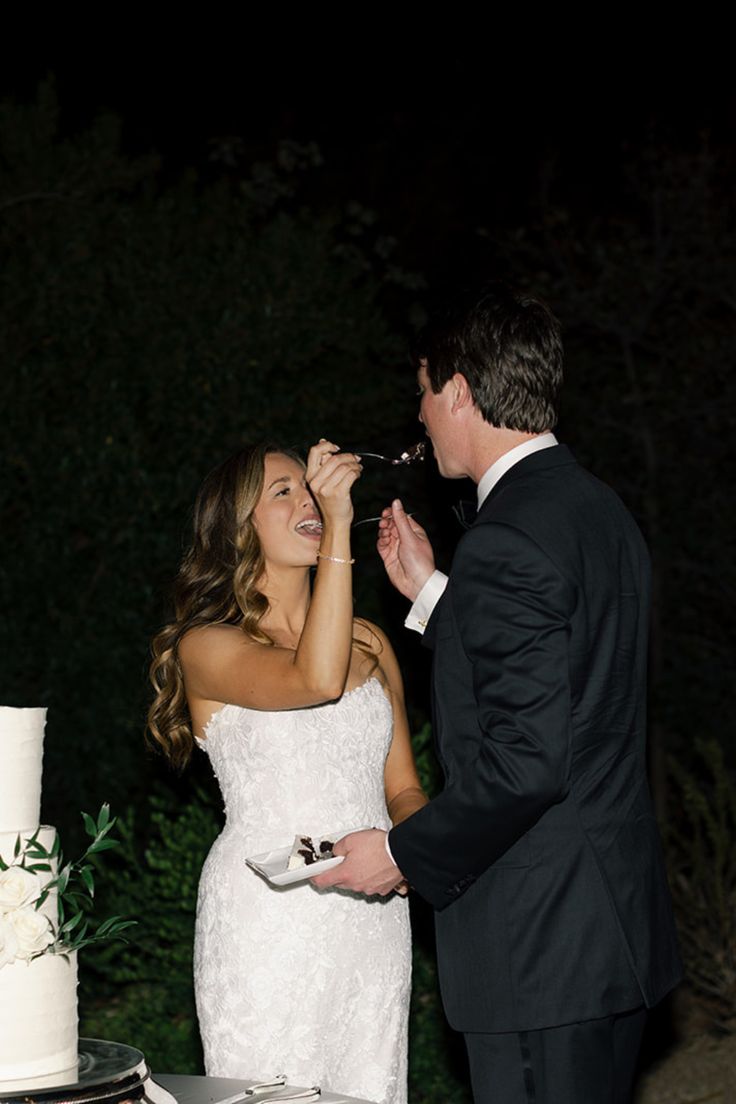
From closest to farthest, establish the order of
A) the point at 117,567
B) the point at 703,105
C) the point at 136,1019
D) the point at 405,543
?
the point at 405,543 < the point at 136,1019 < the point at 117,567 < the point at 703,105

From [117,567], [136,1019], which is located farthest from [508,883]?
[117,567]

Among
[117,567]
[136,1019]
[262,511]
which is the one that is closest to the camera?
[262,511]

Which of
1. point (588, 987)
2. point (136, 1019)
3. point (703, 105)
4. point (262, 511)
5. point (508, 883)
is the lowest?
point (136, 1019)

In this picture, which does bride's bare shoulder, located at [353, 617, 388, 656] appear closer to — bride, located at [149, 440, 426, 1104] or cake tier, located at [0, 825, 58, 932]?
bride, located at [149, 440, 426, 1104]

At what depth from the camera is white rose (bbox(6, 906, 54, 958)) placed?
6.47 feet

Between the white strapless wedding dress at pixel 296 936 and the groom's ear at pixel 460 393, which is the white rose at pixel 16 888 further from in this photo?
the white strapless wedding dress at pixel 296 936

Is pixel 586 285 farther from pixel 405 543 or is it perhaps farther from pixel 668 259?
pixel 405 543

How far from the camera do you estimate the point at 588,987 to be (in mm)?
2506

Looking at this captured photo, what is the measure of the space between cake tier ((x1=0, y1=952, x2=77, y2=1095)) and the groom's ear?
1.26m

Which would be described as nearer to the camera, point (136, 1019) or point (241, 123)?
point (136, 1019)

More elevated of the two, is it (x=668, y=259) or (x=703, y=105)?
(x=703, y=105)

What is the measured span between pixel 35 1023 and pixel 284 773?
1513mm

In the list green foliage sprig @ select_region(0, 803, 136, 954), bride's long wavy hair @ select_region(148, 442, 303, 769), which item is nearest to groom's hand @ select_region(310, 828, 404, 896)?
green foliage sprig @ select_region(0, 803, 136, 954)

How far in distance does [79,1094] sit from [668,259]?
7.51 m
